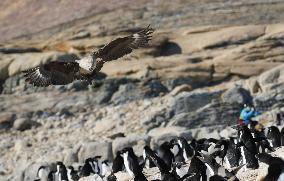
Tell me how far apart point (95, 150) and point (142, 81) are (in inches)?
367

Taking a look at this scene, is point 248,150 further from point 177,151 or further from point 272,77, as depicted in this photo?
point 272,77

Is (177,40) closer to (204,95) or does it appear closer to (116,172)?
(204,95)

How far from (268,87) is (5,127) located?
11979 mm

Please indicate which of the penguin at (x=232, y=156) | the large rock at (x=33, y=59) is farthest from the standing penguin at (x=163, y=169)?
the large rock at (x=33, y=59)

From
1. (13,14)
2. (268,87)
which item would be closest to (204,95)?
(268,87)

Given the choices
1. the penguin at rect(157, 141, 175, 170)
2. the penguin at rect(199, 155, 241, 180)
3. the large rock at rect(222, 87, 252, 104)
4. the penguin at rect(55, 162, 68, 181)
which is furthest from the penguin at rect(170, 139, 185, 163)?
the large rock at rect(222, 87, 252, 104)

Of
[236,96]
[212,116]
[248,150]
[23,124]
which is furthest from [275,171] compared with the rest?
[23,124]

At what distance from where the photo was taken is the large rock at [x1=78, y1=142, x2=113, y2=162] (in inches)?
1153

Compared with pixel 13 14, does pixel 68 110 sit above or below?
below

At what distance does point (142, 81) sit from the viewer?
38.4 meters

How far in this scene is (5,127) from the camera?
36.8 metres

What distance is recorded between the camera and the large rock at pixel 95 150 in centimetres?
2928

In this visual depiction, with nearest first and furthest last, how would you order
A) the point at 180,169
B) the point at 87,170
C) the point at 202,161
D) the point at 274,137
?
the point at 202,161, the point at 180,169, the point at 274,137, the point at 87,170

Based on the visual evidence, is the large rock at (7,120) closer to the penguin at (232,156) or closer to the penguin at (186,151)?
the penguin at (186,151)
